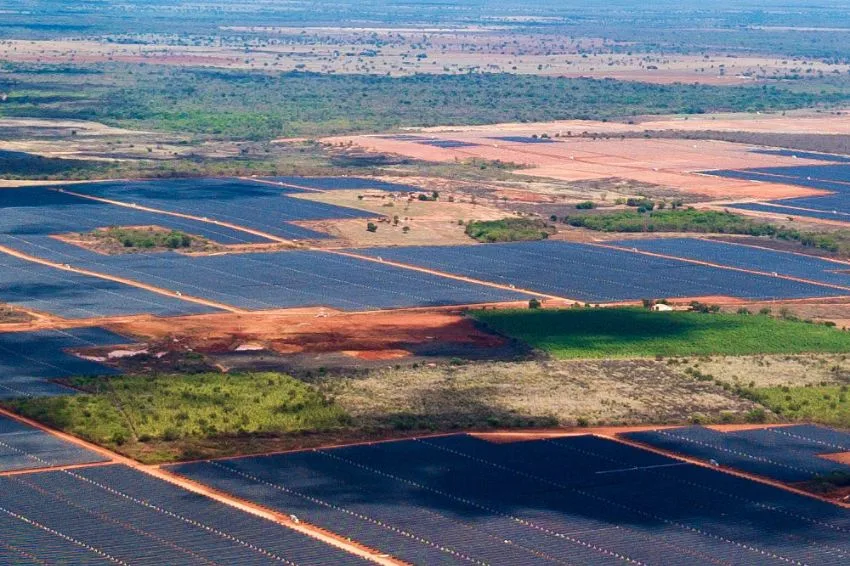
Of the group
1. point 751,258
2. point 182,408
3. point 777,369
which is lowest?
point 751,258

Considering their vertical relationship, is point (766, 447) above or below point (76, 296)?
above

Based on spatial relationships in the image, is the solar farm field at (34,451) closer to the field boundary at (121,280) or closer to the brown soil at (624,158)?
the field boundary at (121,280)

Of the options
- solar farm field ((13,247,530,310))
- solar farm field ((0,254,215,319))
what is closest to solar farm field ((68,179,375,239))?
solar farm field ((13,247,530,310))

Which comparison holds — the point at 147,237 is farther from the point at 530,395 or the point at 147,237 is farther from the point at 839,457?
the point at 839,457

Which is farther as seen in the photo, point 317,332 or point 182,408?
point 317,332

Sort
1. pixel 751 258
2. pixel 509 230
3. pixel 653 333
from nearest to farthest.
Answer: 1. pixel 653 333
2. pixel 751 258
3. pixel 509 230

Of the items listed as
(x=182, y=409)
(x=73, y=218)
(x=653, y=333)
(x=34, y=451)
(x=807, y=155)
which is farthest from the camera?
(x=807, y=155)

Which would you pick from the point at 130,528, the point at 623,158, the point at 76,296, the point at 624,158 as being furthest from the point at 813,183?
the point at 130,528
